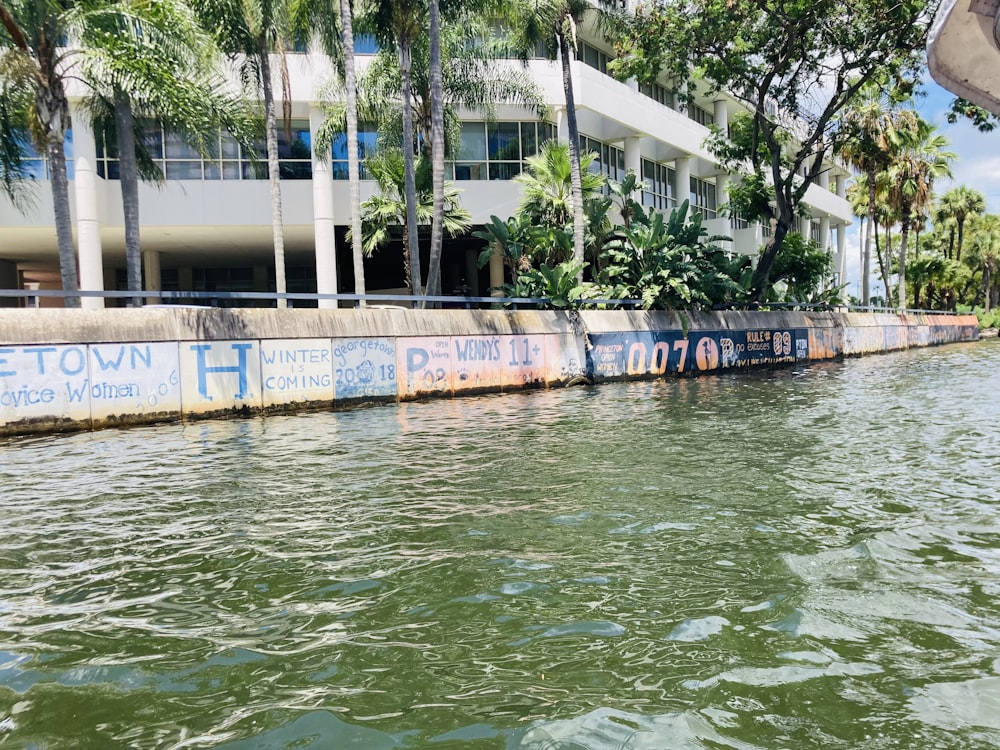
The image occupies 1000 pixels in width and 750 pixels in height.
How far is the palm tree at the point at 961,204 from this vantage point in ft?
194

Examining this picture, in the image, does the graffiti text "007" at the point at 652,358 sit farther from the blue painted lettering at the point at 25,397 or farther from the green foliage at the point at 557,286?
the blue painted lettering at the point at 25,397

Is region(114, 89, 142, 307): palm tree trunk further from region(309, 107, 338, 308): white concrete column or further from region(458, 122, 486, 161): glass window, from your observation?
region(458, 122, 486, 161): glass window

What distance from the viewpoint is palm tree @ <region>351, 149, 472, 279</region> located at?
23594 millimetres

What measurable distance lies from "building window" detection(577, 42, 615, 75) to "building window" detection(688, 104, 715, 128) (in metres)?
9.57

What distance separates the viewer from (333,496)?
6.82 metres

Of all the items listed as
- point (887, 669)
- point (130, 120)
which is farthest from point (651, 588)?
point (130, 120)

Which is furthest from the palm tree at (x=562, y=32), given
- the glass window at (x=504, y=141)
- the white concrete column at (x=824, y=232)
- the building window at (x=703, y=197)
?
the white concrete column at (x=824, y=232)

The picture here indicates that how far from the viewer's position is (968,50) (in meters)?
3.18

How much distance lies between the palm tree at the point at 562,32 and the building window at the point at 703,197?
824 inches

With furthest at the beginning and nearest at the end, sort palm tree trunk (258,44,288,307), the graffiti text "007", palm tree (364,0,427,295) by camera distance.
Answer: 1. the graffiti text "007"
2. palm tree trunk (258,44,288,307)
3. palm tree (364,0,427,295)

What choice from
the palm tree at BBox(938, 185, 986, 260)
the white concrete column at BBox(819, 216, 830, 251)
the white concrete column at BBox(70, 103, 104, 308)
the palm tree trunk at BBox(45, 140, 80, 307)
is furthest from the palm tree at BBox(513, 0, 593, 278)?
the palm tree at BBox(938, 185, 986, 260)

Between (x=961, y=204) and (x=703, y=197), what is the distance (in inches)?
1135

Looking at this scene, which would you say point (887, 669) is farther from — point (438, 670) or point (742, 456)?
point (742, 456)

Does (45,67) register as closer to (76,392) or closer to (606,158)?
(76,392)
